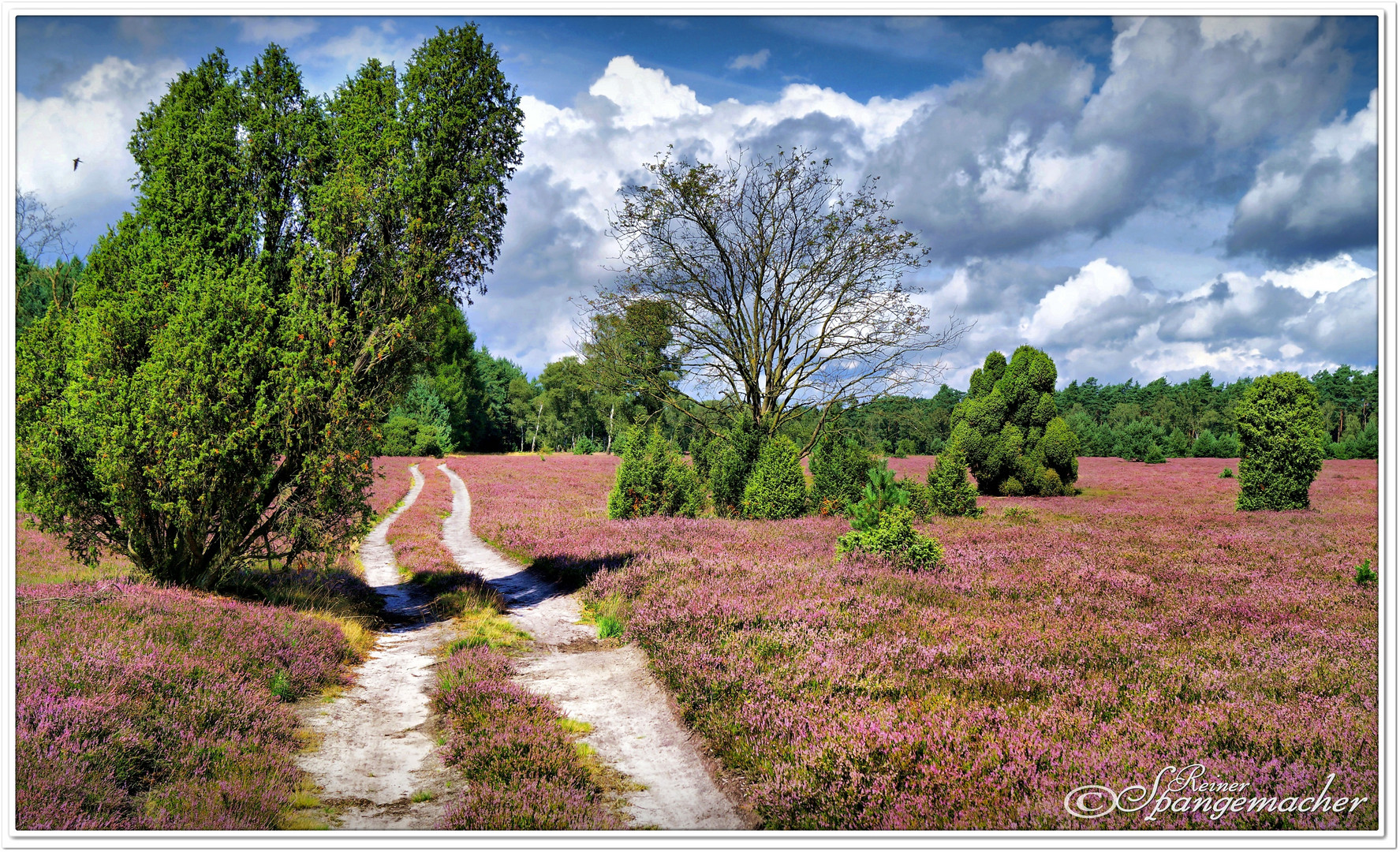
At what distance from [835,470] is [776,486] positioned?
9.68 ft

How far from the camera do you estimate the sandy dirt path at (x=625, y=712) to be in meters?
4.55

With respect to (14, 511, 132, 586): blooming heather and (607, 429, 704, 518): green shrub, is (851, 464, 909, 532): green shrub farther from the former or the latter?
(14, 511, 132, 586): blooming heather

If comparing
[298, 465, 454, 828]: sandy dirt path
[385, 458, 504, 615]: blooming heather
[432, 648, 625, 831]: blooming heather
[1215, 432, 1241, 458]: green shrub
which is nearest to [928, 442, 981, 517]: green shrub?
[385, 458, 504, 615]: blooming heather

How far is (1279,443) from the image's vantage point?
2059cm

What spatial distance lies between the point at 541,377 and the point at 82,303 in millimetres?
105032

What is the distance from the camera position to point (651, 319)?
23.5m

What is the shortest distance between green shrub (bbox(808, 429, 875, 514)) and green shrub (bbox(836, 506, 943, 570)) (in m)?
10.7

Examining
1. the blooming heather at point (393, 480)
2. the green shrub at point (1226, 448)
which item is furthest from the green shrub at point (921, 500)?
the green shrub at point (1226, 448)

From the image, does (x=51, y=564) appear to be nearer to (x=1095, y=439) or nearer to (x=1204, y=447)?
(x=1204, y=447)

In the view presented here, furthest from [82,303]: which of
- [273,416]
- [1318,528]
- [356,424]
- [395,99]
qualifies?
[1318,528]

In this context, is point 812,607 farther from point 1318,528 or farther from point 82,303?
point 1318,528

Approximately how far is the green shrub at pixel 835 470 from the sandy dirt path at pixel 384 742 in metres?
16.2

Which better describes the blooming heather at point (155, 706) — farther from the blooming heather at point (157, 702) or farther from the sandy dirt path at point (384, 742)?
the sandy dirt path at point (384, 742)

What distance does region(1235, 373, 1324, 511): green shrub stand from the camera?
2041cm
